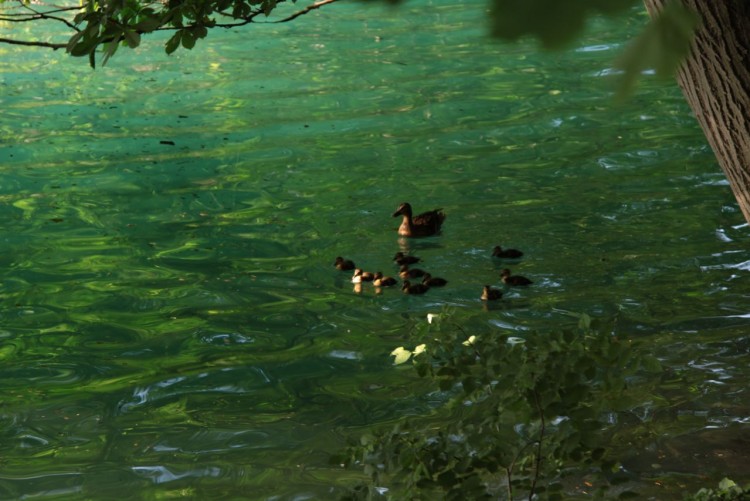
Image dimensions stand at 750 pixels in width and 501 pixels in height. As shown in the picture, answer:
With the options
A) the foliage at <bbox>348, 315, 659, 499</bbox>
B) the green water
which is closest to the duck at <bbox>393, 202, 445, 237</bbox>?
the green water

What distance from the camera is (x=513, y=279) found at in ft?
21.8

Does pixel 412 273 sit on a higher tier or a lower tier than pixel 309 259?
higher

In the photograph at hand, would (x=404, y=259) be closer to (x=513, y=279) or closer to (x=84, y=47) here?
(x=513, y=279)

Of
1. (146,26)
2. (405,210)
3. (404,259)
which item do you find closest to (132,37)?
(146,26)

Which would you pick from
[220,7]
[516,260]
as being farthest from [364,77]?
[220,7]

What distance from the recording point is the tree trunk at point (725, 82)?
1.97 metres

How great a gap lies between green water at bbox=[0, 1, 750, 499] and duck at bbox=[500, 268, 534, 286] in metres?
0.10

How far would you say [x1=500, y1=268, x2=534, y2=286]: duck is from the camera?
6660 mm

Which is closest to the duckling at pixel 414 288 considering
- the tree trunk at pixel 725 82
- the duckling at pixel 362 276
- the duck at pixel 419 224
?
the duckling at pixel 362 276

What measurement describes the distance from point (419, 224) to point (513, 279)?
107cm

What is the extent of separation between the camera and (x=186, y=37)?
14.9 feet

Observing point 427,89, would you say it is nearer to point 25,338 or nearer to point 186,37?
point 25,338

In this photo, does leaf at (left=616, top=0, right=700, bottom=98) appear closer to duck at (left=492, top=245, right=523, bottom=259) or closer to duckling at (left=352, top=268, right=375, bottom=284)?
duckling at (left=352, top=268, right=375, bottom=284)

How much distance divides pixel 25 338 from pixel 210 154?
15.2 ft
